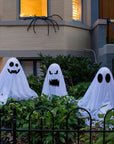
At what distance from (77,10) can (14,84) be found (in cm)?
572

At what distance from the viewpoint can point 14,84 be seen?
278 inches

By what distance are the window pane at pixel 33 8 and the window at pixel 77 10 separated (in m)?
1.24

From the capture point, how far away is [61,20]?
1070 cm

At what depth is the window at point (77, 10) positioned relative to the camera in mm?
11516

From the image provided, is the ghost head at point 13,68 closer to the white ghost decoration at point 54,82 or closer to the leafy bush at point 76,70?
the white ghost decoration at point 54,82

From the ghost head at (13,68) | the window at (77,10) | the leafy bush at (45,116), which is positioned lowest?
the leafy bush at (45,116)

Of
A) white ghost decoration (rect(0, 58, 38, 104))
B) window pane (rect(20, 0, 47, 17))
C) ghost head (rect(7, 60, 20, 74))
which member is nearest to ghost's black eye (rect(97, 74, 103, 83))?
white ghost decoration (rect(0, 58, 38, 104))

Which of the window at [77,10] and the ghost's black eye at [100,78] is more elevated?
the window at [77,10]

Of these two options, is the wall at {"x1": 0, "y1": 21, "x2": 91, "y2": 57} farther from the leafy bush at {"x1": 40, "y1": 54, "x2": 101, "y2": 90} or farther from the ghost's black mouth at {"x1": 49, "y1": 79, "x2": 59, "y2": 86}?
the ghost's black mouth at {"x1": 49, "y1": 79, "x2": 59, "y2": 86}

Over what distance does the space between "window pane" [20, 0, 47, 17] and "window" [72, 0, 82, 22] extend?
1.24 meters

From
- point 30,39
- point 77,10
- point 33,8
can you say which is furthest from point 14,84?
point 77,10

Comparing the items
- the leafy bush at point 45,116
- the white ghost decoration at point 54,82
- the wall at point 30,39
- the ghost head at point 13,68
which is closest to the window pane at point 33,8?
the wall at point 30,39

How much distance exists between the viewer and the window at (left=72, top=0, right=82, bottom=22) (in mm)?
11516

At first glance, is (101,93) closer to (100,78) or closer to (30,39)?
(100,78)
